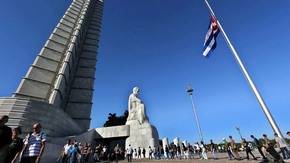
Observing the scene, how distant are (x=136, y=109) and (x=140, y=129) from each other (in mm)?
2276

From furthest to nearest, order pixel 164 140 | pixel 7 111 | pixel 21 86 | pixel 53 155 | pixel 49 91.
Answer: pixel 49 91 < pixel 21 86 < pixel 164 140 < pixel 7 111 < pixel 53 155

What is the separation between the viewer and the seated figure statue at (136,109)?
17.7m

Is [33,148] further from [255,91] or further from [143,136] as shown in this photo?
[143,136]

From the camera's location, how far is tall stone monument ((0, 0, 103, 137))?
37.6 ft

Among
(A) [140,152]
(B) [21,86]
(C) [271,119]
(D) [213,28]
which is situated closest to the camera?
(C) [271,119]

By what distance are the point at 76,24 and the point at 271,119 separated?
1293 inches

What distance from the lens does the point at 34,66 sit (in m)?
20.8

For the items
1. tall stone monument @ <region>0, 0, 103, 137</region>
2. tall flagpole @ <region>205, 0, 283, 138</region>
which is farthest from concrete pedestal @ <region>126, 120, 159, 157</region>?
tall flagpole @ <region>205, 0, 283, 138</region>

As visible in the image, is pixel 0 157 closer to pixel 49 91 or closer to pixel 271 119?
pixel 271 119

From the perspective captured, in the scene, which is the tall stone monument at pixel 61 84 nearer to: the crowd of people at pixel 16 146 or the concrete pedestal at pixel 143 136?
the concrete pedestal at pixel 143 136

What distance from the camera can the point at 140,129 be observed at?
16781 mm

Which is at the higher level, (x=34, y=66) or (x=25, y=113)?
(x=34, y=66)

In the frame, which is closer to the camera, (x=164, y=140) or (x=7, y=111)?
(x=7, y=111)

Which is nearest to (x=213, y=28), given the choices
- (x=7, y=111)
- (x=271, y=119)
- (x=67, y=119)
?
(x=271, y=119)
